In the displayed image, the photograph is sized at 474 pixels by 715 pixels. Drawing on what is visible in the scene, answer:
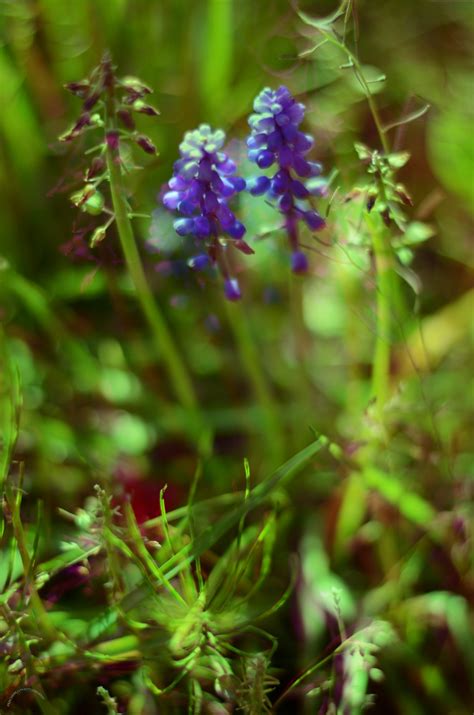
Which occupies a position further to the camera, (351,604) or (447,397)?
(447,397)

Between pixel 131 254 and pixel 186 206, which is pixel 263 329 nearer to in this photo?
pixel 131 254

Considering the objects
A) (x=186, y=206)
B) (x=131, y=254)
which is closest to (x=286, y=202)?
(x=186, y=206)

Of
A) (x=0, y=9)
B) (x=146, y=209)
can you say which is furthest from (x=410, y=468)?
(x=0, y=9)

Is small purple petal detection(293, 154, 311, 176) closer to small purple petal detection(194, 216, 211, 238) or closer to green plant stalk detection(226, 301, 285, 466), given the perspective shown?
small purple petal detection(194, 216, 211, 238)

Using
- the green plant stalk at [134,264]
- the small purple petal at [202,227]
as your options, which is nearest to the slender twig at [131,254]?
the green plant stalk at [134,264]

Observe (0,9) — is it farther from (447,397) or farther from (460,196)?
(447,397)

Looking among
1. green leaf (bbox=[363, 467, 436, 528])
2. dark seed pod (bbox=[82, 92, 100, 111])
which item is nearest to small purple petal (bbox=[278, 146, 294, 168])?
dark seed pod (bbox=[82, 92, 100, 111])

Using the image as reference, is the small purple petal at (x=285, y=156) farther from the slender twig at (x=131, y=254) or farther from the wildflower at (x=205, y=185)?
the slender twig at (x=131, y=254)
